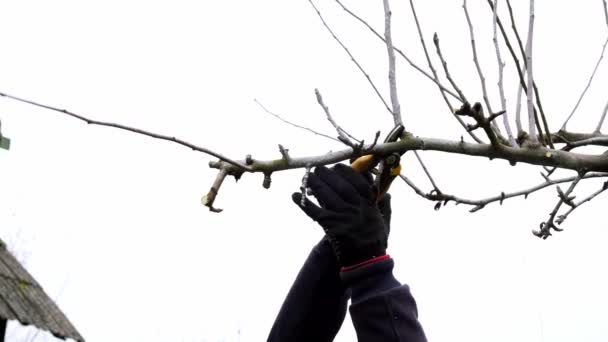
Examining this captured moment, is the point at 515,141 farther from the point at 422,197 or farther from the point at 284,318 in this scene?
the point at 284,318

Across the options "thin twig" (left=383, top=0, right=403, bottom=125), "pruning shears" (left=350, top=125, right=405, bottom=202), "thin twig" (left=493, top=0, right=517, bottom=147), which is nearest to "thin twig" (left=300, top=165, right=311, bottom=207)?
"pruning shears" (left=350, top=125, right=405, bottom=202)

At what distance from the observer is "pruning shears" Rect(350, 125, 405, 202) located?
1.77 meters

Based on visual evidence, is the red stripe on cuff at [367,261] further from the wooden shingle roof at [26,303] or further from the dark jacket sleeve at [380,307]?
the wooden shingle roof at [26,303]

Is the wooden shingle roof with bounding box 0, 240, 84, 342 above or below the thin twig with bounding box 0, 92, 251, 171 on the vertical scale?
below

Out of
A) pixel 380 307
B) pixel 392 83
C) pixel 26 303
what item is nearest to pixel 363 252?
pixel 380 307

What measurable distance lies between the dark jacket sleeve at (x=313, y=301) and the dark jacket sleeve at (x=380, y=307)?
0.30m

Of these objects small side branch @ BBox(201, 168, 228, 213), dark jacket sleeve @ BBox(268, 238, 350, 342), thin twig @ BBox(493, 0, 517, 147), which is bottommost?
dark jacket sleeve @ BBox(268, 238, 350, 342)

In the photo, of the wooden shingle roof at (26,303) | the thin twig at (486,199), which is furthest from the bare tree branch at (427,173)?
the wooden shingle roof at (26,303)

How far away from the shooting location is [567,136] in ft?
7.65

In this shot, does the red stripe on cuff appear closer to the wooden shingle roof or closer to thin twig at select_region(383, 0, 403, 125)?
thin twig at select_region(383, 0, 403, 125)

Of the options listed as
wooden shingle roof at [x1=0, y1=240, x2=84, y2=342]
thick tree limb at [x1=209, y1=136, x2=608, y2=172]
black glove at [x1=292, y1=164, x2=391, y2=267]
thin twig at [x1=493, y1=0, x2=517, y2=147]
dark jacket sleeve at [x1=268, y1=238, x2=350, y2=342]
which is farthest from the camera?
wooden shingle roof at [x1=0, y1=240, x2=84, y2=342]

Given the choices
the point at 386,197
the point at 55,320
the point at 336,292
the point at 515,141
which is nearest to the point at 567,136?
the point at 515,141

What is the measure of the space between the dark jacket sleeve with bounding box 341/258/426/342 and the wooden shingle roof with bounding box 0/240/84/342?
11.2 feet

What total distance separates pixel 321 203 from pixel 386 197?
12.5 inches
